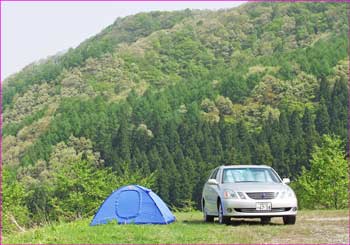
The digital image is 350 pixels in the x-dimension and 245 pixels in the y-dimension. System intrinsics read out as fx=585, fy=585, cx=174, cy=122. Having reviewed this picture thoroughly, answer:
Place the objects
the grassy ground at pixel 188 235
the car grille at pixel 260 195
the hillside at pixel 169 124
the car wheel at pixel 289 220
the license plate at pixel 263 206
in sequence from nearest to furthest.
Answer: the grassy ground at pixel 188 235
the license plate at pixel 263 206
the car grille at pixel 260 195
the car wheel at pixel 289 220
the hillside at pixel 169 124

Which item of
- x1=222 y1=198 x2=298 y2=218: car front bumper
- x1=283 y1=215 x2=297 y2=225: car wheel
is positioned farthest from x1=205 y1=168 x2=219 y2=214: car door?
x1=283 y1=215 x2=297 y2=225: car wheel

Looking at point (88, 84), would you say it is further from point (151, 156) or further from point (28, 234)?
point (28, 234)

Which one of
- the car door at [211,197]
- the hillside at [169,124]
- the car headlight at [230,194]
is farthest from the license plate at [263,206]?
the hillside at [169,124]

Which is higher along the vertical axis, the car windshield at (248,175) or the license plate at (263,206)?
the car windshield at (248,175)

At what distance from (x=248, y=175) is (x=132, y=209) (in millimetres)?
3272

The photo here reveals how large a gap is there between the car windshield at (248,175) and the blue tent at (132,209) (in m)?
1.98

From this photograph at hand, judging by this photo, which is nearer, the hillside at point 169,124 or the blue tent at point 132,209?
the blue tent at point 132,209

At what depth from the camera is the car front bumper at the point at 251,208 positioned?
47.6 ft

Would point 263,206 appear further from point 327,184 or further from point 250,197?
point 327,184

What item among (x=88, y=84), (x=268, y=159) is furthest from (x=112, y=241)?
(x=88, y=84)

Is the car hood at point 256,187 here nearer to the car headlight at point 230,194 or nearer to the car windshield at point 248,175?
the car headlight at point 230,194

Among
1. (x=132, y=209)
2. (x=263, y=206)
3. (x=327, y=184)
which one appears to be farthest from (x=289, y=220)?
(x=327, y=184)

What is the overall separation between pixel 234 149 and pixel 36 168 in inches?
1528

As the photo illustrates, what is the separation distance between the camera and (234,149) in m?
109
